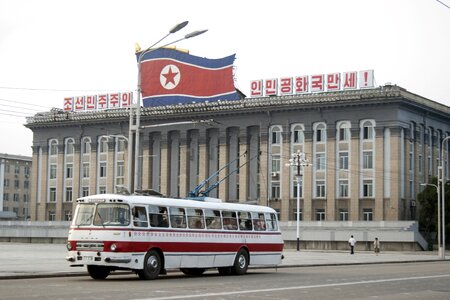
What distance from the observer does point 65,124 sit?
339 feet

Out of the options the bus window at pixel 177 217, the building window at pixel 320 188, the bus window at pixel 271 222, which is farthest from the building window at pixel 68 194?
the bus window at pixel 177 217

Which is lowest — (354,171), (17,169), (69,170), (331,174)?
(331,174)

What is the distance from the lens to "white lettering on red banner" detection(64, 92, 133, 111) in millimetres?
94750

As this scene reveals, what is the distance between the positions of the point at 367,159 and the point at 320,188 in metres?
6.39

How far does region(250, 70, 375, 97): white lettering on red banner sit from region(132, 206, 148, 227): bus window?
58.3 meters

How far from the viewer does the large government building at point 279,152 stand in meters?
83.7

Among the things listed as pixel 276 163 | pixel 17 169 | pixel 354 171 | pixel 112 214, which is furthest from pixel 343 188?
pixel 17 169

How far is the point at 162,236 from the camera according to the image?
26.5 metres

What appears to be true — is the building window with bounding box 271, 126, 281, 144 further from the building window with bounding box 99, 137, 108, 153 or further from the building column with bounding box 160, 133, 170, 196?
the building window with bounding box 99, 137, 108, 153

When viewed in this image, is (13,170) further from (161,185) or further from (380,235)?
(380,235)

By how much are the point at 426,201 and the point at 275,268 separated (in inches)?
1879

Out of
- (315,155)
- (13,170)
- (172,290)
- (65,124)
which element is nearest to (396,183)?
(315,155)

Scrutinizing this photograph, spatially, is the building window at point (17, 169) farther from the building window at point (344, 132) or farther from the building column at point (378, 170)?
the building column at point (378, 170)

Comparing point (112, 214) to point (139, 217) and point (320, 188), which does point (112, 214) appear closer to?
point (139, 217)
